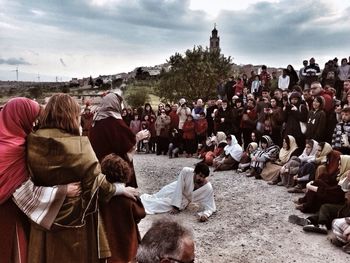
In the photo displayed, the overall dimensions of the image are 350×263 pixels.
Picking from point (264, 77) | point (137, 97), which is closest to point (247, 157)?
point (264, 77)

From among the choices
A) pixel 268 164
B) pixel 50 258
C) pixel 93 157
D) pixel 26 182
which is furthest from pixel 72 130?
pixel 268 164

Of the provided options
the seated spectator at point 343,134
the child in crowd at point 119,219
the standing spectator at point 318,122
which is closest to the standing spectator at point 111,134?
the child in crowd at point 119,219

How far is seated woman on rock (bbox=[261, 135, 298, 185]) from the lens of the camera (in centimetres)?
914

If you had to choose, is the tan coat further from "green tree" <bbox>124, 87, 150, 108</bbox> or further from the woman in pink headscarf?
"green tree" <bbox>124, 87, 150, 108</bbox>

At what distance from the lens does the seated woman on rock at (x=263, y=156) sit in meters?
9.66

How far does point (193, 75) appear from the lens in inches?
1004

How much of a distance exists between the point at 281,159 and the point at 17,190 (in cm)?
756

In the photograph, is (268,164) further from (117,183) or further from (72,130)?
(72,130)

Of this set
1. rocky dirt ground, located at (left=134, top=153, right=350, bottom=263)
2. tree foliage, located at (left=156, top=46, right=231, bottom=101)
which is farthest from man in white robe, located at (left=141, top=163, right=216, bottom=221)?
tree foliage, located at (left=156, top=46, right=231, bottom=101)

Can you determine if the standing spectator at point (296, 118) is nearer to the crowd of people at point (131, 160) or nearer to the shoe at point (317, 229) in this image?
the crowd of people at point (131, 160)

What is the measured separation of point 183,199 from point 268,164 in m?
3.11

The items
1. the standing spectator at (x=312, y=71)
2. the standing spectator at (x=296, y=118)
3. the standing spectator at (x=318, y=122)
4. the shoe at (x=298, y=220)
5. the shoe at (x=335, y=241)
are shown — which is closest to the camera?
the shoe at (x=335, y=241)

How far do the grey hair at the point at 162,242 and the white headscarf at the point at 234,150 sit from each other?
361 inches

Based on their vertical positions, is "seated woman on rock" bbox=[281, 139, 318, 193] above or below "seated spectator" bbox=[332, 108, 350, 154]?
below
